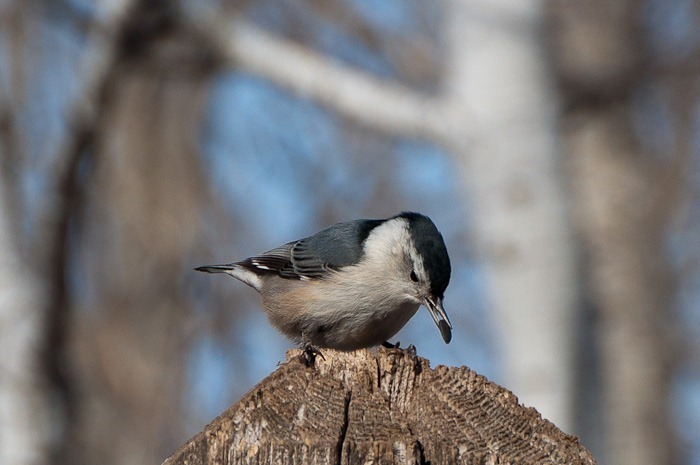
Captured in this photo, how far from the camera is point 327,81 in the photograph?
4.93m

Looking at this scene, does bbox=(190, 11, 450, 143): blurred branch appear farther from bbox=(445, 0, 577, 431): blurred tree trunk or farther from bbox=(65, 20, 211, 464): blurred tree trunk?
bbox=(65, 20, 211, 464): blurred tree trunk

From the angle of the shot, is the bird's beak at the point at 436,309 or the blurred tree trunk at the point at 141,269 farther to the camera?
the blurred tree trunk at the point at 141,269

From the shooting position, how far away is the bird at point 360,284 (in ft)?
10.8

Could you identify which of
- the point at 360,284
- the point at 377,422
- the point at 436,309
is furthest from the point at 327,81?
the point at 377,422

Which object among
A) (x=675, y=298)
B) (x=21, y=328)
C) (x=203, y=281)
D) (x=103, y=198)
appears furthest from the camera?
(x=675, y=298)

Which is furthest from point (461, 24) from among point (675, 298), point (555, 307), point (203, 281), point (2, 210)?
point (675, 298)

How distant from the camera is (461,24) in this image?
16.1 ft

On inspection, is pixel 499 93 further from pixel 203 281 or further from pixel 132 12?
pixel 203 281

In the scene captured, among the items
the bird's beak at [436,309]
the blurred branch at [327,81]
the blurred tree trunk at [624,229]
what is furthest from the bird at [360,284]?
the blurred tree trunk at [624,229]

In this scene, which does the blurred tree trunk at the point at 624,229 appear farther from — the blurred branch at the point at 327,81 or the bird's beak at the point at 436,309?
the bird's beak at the point at 436,309

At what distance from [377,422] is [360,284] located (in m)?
1.60

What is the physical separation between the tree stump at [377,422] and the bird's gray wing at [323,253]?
5.01 ft

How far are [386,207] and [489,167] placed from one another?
10.5 ft

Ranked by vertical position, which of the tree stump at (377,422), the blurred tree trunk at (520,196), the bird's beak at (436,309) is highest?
the blurred tree trunk at (520,196)
